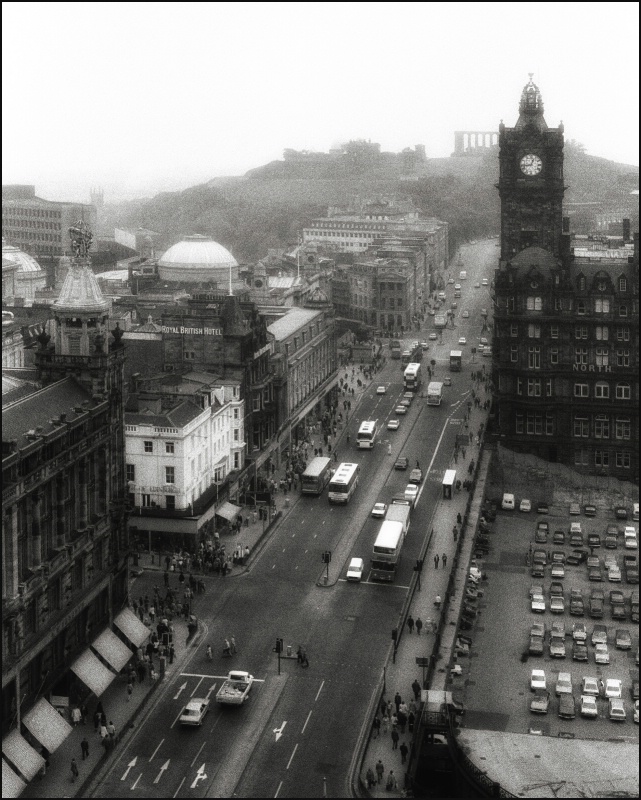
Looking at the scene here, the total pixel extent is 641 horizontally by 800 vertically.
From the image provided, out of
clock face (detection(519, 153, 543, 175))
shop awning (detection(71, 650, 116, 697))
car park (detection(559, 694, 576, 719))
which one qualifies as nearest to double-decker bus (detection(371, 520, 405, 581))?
car park (detection(559, 694, 576, 719))

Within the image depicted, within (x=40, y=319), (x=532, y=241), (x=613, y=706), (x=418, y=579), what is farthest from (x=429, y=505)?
(x=40, y=319)

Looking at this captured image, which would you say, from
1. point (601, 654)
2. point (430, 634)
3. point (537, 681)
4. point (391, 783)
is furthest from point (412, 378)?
point (391, 783)

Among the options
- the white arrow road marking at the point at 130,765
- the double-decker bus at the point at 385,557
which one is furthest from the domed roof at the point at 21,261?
the white arrow road marking at the point at 130,765

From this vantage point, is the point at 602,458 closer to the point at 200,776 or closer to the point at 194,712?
the point at 194,712

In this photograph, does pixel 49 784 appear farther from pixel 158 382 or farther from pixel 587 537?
pixel 587 537

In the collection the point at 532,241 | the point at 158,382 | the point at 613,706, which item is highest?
the point at 532,241

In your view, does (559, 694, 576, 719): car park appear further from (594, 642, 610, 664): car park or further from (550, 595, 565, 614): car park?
(550, 595, 565, 614): car park

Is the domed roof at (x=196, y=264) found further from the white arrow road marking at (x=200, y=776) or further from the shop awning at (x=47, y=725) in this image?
the white arrow road marking at (x=200, y=776)
